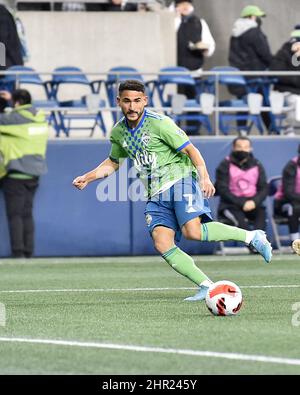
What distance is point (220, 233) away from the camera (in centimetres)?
1062

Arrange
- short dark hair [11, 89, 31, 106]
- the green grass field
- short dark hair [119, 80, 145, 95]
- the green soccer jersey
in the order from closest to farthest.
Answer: the green grass field
short dark hair [119, 80, 145, 95]
the green soccer jersey
short dark hair [11, 89, 31, 106]

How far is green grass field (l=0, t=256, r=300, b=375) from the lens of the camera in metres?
7.12

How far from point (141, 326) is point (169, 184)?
1945 millimetres

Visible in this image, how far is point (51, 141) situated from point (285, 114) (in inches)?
150

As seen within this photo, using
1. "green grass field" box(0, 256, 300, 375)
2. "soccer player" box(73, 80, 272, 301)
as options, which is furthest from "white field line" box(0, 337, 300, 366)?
"soccer player" box(73, 80, 272, 301)

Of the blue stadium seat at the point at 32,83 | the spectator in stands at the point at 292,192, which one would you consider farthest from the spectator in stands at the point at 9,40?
the spectator in stands at the point at 292,192

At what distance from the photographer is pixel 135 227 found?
19438 mm

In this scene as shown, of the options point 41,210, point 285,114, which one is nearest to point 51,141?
point 41,210

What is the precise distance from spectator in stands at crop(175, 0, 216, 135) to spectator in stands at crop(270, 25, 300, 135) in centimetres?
112

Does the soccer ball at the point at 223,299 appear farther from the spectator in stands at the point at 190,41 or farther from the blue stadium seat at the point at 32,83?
the spectator in stands at the point at 190,41

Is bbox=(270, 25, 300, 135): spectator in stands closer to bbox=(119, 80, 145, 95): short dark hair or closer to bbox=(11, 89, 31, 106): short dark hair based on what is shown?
bbox=(11, 89, 31, 106): short dark hair

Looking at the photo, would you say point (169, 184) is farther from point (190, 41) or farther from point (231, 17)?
point (231, 17)

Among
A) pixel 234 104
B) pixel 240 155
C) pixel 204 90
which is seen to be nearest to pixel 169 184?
pixel 240 155
